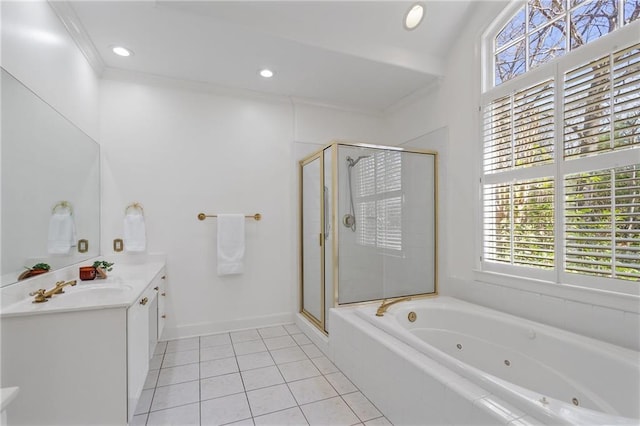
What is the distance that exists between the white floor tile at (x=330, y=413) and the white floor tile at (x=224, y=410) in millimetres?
363

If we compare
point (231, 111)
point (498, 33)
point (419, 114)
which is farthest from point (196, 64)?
point (498, 33)

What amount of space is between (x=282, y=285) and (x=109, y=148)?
6.87 feet

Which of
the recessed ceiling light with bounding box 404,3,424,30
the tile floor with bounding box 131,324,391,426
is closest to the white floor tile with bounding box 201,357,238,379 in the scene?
the tile floor with bounding box 131,324,391,426

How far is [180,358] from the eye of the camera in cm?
249

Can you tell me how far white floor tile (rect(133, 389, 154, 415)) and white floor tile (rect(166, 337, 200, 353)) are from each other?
65cm

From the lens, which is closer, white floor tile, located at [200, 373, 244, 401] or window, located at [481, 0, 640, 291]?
window, located at [481, 0, 640, 291]

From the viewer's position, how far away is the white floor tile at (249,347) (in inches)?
104

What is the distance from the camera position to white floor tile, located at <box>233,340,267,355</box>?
2.63 meters

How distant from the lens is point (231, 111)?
3125 millimetres

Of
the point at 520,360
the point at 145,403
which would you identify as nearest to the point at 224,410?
the point at 145,403

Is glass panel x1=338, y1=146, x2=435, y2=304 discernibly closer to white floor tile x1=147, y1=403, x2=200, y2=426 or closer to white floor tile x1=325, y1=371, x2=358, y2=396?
white floor tile x1=325, y1=371, x2=358, y2=396

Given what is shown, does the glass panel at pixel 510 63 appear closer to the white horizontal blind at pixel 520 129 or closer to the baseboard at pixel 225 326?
the white horizontal blind at pixel 520 129

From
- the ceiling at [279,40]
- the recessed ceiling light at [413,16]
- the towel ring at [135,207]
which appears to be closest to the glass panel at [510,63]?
the ceiling at [279,40]

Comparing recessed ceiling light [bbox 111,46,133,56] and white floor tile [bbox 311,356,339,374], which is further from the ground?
recessed ceiling light [bbox 111,46,133,56]
